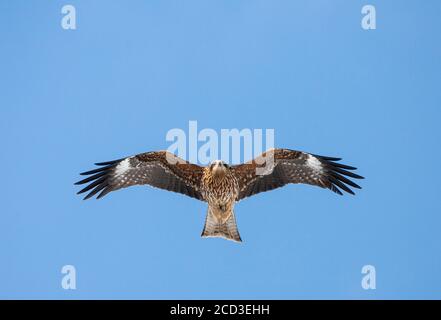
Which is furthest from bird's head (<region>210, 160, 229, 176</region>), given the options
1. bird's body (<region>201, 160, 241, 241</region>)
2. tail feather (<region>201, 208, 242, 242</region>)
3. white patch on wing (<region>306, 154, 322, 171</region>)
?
white patch on wing (<region>306, 154, 322, 171</region>)

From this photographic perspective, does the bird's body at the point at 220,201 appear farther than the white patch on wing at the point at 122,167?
No

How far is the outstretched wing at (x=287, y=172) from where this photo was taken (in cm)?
1265

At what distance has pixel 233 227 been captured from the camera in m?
12.4

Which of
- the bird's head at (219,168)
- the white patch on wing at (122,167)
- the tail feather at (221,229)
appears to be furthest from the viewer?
the white patch on wing at (122,167)

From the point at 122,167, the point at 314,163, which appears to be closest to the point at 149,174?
the point at 122,167

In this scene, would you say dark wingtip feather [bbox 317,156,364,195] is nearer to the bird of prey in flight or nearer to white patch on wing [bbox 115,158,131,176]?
the bird of prey in flight

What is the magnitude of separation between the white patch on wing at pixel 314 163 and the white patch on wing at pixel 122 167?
3759mm

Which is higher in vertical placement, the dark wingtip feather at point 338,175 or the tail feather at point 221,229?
the dark wingtip feather at point 338,175

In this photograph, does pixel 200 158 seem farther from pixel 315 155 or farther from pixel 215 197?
pixel 315 155

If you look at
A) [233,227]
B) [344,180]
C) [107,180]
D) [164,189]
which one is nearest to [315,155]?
[344,180]

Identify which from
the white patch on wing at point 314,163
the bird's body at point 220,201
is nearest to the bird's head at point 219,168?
the bird's body at point 220,201

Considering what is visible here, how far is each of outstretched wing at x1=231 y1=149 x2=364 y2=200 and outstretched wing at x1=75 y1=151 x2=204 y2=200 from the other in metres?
0.94

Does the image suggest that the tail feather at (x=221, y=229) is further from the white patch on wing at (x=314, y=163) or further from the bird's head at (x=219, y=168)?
the white patch on wing at (x=314, y=163)

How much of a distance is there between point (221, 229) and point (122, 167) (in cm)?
249
